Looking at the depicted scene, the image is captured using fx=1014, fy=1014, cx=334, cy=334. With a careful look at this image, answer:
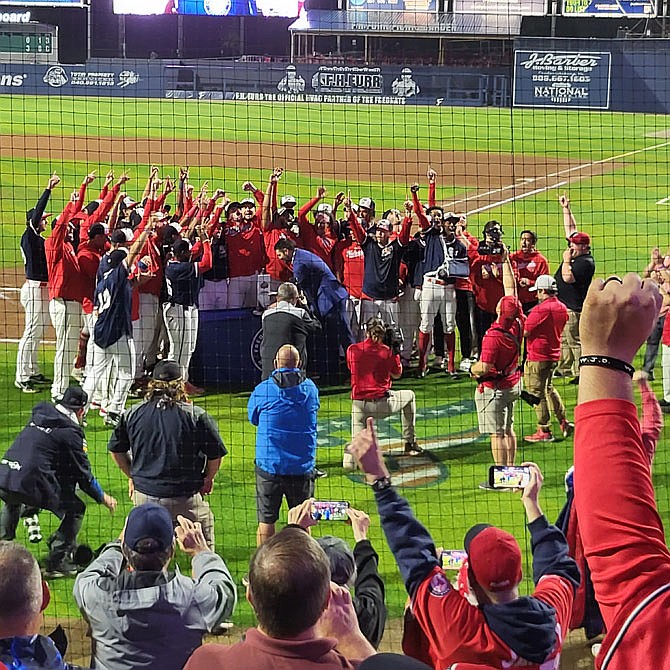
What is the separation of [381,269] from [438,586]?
6647mm

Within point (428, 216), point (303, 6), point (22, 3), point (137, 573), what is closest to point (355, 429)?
point (428, 216)

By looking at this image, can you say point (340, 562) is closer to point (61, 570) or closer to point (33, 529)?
point (61, 570)

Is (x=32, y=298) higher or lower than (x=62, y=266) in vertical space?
lower

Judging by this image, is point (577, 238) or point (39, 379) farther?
point (39, 379)

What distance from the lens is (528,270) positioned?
395 inches

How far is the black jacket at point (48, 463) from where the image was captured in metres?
5.96

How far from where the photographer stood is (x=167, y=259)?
9.54 metres

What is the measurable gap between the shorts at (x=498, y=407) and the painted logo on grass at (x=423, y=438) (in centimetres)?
58

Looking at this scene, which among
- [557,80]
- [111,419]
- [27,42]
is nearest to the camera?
[111,419]

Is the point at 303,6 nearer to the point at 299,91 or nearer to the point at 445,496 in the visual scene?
the point at 299,91

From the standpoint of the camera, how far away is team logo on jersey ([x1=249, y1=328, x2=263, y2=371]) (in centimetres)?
966

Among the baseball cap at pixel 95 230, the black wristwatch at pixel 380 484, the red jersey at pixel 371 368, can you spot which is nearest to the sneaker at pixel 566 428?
the red jersey at pixel 371 368

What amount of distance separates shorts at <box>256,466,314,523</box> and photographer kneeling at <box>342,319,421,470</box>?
4.69 ft

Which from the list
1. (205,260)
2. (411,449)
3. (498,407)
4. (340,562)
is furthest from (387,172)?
(340,562)
